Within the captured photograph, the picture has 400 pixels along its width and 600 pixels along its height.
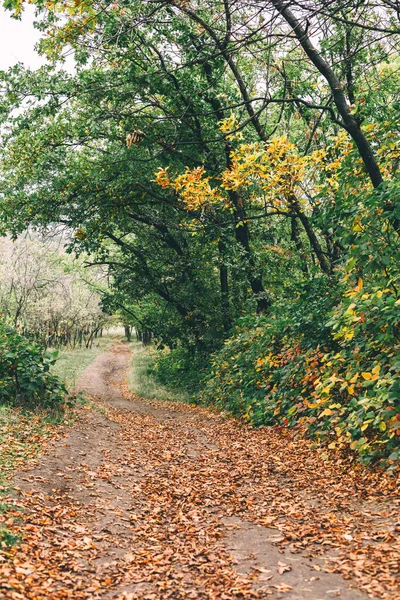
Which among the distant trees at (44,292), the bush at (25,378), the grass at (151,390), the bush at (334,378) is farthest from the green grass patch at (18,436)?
the distant trees at (44,292)

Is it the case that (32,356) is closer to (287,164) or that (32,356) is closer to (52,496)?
(52,496)

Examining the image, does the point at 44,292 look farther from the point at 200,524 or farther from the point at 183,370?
the point at 200,524

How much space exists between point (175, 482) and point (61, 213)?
11081 millimetres

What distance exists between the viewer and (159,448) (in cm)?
937

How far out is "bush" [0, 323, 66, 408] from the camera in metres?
10.3

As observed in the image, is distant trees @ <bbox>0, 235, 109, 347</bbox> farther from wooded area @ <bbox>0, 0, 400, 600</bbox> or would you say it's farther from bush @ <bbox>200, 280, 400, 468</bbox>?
bush @ <bbox>200, 280, 400, 468</bbox>

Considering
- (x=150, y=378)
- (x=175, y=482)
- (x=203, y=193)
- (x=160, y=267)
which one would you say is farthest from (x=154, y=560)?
(x=150, y=378)

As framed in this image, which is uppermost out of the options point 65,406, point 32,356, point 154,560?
point 32,356

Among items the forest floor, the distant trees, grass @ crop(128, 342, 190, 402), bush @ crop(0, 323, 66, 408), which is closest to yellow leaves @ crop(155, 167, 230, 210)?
bush @ crop(0, 323, 66, 408)

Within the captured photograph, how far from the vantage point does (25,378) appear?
408 inches

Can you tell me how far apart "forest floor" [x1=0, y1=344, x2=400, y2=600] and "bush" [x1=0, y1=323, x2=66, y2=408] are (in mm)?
1792

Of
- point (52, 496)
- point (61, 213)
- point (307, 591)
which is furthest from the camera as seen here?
point (61, 213)

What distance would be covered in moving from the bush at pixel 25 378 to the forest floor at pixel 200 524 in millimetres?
1792

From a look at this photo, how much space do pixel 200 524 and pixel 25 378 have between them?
5.99m
